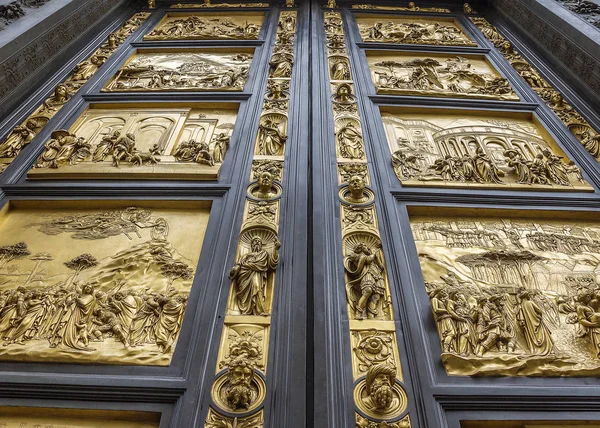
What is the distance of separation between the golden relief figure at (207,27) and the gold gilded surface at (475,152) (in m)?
4.49

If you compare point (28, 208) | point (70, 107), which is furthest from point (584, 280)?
point (70, 107)

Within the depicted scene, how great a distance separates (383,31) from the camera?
37.0 ft

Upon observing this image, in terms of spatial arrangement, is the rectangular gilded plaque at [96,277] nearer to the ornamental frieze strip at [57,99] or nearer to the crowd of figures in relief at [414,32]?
the ornamental frieze strip at [57,99]

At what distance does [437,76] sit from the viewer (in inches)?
366

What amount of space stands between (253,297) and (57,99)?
553cm

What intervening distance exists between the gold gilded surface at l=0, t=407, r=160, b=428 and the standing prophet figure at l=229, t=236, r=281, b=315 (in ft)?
3.83

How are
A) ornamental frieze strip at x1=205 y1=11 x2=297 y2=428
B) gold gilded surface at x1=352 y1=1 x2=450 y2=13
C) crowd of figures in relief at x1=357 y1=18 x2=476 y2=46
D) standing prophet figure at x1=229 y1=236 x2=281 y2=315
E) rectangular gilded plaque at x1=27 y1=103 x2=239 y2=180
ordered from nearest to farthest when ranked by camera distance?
1. ornamental frieze strip at x1=205 y1=11 x2=297 y2=428
2. standing prophet figure at x1=229 y1=236 x2=281 y2=315
3. rectangular gilded plaque at x1=27 y1=103 x2=239 y2=180
4. crowd of figures in relief at x1=357 y1=18 x2=476 y2=46
5. gold gilded surface at x1=352 y1=1 x2=450 y2=13

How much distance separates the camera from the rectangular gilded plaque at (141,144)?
6.38m

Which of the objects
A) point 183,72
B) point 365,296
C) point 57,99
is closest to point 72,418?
point 365,296

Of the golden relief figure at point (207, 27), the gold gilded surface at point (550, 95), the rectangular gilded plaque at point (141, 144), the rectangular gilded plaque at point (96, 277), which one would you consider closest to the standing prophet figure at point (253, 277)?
the rectangular gilded plaque at point (96, 277)

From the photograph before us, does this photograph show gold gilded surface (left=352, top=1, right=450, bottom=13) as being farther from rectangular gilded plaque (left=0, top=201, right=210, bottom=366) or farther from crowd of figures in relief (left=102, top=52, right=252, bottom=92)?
rectangular gilded plaque (left=0, top=201, right=210, bottom=366)

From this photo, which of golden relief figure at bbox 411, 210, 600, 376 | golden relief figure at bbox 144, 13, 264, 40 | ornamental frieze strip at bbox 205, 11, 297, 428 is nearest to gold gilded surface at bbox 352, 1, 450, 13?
golden relief figure at bbox 144, 13, 264, 40

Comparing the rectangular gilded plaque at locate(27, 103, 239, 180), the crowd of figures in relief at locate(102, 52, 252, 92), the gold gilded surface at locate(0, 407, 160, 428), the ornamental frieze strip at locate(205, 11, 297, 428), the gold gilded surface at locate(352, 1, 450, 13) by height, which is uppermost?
the gold gilded surface at locate(352, 1, 450, 13)

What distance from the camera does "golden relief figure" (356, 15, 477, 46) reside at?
1067cm
